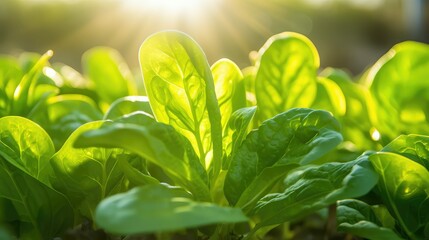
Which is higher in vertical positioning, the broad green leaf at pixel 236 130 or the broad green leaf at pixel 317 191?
the broad green leaf at pixel 236 130

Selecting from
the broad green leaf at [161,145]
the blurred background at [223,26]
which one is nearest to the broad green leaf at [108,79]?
the broad green leaf at [161,145]

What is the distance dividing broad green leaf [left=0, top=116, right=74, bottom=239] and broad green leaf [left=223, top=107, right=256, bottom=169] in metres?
0.17

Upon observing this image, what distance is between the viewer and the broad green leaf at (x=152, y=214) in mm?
358

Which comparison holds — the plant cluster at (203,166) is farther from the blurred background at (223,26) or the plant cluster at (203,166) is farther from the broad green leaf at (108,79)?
the blurred background at (223,26)

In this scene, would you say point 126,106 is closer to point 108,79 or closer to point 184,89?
point 184,89

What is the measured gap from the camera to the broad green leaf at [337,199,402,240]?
1.61ft

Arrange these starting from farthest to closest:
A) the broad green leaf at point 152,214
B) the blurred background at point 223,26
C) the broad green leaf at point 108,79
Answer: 1. the blurred background at point 223,26
2. the broad green leaf at point 108,79
3. the broad green leaf at point 152,214

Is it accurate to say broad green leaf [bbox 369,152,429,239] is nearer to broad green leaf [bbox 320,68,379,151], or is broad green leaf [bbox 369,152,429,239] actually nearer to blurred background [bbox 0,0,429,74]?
broad green leaf [bbox 320,68,379,151]

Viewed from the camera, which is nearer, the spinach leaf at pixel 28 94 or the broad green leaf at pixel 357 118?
the spinach leaf at pixel 28 94

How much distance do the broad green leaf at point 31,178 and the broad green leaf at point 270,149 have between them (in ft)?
0.57

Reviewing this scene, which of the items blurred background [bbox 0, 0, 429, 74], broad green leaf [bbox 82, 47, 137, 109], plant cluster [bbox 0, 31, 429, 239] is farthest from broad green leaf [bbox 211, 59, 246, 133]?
blurred background [bbox 0, 0, 429, 74]

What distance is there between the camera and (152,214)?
0.38 meters

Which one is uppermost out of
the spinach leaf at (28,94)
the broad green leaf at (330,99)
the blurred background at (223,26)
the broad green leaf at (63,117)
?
the spinach leaf at (28,94)

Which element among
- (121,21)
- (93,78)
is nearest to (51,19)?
(121,21)
